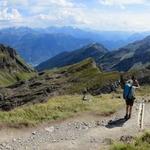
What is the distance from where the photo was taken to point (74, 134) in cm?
2639

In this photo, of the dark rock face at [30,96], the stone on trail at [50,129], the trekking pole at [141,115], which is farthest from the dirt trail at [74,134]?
the dark rock face at [30,96]

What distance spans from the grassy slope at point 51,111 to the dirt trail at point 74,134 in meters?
0.90

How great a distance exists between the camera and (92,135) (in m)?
26.0

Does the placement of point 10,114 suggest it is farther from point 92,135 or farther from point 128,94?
point 128,94

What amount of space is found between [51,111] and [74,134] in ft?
16.9

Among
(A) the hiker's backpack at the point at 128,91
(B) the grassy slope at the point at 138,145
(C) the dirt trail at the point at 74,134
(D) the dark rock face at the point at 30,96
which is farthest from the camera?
(D) the dark rock face at the point at 30,96

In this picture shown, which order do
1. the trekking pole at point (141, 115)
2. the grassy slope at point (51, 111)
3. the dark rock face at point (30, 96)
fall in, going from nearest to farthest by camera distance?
the grassy slope at point (51, 111)
the trekking pole at point (141, 115)
the dark rock face at point (30, 96)

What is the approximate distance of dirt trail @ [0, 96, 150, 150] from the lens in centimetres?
2378

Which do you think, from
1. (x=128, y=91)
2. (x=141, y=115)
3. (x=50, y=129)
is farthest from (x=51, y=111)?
(x=141, y=115)

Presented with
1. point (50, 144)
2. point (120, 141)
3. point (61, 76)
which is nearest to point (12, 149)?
point (50, 144)

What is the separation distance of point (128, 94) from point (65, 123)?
500 centimetres

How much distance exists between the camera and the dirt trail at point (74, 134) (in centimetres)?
2378

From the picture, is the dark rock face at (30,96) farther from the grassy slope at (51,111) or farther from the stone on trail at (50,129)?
the stone on trail at (50,129)

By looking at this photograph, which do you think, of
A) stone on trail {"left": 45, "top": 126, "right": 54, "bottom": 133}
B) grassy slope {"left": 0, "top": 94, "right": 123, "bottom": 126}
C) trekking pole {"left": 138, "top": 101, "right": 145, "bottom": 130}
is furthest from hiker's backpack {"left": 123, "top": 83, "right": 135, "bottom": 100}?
stone on trail {"left": 45, "top": 126, "right": 54, "bottom": 133}
